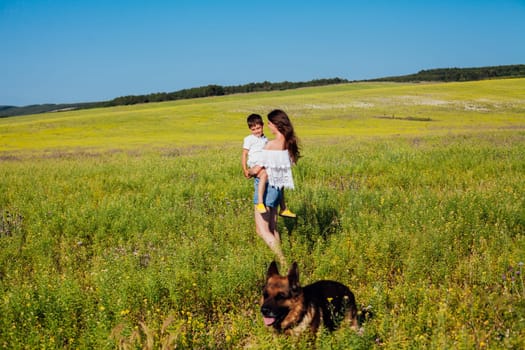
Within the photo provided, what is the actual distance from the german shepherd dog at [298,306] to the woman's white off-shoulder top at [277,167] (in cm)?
226

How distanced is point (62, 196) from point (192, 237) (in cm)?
492

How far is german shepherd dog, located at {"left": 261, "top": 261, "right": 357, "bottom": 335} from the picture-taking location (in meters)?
3.13

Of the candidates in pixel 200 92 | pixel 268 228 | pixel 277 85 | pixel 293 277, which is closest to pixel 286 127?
pixel 268 228

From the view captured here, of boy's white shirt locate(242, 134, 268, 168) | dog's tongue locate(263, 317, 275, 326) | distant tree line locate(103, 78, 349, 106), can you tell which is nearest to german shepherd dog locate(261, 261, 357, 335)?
dog's tongue locate(263, 317, 275, 326)

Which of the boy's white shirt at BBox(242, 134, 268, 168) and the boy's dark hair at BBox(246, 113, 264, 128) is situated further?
the boy's white shirt at BBox(242, 134, 268, 168)

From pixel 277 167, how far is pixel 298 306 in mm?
2604

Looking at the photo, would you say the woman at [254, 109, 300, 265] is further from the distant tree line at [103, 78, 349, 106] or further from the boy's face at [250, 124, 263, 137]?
the distant tree line at [103, 78, 349, 106]

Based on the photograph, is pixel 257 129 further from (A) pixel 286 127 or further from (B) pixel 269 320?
(B) pixel 269 320

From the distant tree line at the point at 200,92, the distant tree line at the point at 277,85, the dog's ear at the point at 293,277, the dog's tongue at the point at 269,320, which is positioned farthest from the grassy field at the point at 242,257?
the distant tree line at the point at 277,85

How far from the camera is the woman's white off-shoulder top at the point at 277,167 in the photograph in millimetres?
5574

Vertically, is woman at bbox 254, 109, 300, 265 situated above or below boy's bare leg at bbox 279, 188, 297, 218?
above

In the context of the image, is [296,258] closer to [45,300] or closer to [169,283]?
[169,283]

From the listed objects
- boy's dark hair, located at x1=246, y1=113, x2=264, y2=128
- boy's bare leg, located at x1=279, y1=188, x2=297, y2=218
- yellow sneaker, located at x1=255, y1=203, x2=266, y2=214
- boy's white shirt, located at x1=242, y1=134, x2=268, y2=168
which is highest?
boy's dark hair, located at x1=246, y1=113, x2=264, y2=128

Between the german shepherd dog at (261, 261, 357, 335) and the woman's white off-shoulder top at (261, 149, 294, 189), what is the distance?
2263 mm
